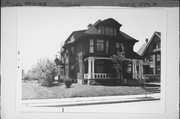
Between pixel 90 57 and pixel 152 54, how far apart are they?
764mm

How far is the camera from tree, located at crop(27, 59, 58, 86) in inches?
122

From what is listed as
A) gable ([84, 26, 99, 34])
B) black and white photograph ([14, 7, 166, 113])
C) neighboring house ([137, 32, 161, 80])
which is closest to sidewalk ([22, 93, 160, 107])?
black and white photograph ([14, 7, 166, 113])

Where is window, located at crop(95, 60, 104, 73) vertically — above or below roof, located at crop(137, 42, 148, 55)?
below

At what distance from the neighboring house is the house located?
0.07 metres

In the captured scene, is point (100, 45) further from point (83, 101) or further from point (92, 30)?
point (83, 101)

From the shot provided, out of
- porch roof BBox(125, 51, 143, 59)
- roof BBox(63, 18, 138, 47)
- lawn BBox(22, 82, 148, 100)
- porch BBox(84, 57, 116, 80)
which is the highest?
roof BBox(63, 18, 138, 47)

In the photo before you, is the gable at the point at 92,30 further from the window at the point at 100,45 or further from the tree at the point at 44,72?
the tree at the point at 44,72

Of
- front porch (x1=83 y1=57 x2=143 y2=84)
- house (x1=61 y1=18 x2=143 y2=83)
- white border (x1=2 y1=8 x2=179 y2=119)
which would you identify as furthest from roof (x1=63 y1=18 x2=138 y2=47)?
white border (x1=2 y1=8 x2=179 y2=119)

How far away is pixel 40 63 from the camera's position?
310cm

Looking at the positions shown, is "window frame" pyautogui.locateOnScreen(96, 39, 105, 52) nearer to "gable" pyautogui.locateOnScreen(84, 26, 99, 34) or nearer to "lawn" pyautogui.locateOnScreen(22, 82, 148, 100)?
"gable" pyautogui.locateOnScreen(84, 26, 99, 34)

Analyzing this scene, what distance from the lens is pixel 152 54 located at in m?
3.08

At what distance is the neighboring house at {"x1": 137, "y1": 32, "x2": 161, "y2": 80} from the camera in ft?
9.99

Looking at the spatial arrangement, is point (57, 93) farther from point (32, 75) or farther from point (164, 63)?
point (164, 63)

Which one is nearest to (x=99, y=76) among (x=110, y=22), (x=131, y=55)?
(x=131, y=55)
